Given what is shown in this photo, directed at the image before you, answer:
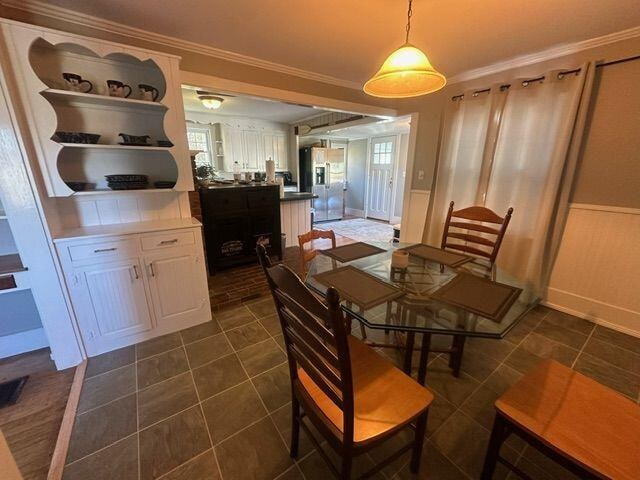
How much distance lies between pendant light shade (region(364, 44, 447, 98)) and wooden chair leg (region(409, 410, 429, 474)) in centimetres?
156

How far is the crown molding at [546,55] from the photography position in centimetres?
193

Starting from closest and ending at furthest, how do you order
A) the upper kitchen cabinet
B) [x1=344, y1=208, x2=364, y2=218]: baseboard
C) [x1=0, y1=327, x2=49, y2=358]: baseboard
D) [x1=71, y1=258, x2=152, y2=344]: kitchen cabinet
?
the upper kitchen cabinet → [x1=71, y1=258, x2=152, y2=344]: kitchen cabinet → [x1=0, y1=327, x2=49, y2=358]: baseboard → [x1=344, y1=208, x2=364, y2=218]: baseboard

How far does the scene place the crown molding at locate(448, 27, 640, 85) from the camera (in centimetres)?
193

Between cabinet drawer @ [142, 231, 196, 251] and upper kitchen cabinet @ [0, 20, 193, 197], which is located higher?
upper kitchen cabinet @ [0, 20, 193, 197]

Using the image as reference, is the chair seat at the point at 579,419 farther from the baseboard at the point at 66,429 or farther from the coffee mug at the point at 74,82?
the coffee mug at the point at 74,82

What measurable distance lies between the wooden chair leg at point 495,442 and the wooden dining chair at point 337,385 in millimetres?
262

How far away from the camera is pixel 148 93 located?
1927 millimetres

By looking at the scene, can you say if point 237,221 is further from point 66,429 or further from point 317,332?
point 317,332

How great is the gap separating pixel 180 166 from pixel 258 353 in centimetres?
156

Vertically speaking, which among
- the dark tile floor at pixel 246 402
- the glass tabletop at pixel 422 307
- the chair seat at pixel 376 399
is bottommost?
the dark tile floor at pixel 246 402

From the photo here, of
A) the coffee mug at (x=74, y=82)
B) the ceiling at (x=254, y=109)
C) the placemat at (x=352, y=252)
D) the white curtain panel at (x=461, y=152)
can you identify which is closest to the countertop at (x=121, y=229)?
the coffee mug at (x=74, y=82)

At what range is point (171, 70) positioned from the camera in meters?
1.89

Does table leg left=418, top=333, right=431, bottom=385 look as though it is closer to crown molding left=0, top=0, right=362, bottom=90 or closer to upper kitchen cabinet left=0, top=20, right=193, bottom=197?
upper kitchen cabinet left=0, top=20, right=193, bottom=197

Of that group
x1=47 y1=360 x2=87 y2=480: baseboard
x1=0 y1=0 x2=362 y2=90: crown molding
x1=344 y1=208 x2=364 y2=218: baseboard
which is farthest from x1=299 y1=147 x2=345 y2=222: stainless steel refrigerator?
x1=47 y1=360 x2=87 y2=480: baseboard
